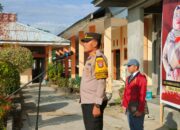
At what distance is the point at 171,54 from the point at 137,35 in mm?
3177

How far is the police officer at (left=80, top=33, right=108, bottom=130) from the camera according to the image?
5.66 meters

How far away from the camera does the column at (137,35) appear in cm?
1260

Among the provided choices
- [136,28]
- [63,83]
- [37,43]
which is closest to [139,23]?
[136,28]

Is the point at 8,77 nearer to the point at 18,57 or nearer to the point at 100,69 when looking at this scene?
the point at 100,69

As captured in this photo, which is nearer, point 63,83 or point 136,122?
point 136,122

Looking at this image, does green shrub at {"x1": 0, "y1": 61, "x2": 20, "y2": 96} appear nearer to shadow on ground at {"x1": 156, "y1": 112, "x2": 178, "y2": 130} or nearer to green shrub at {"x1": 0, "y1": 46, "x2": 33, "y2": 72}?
shadow on ground at {"x1": 156, "y1": 112, "x2": 178, "y2": 130}

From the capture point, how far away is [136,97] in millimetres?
6965

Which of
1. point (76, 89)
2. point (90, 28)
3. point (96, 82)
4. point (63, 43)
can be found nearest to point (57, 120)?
point (96, 82)

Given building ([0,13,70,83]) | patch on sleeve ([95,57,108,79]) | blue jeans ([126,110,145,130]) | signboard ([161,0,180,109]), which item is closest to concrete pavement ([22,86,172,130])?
signboard ([161,0,180,109])

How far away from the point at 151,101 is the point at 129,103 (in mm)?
6025

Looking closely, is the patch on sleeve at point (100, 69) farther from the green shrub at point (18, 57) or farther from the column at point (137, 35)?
the green shrub at point (18, 57)

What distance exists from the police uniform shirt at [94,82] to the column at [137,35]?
6.92 meters

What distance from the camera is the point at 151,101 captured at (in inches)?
508

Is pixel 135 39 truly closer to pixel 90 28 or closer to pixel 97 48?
pixel 97 48
